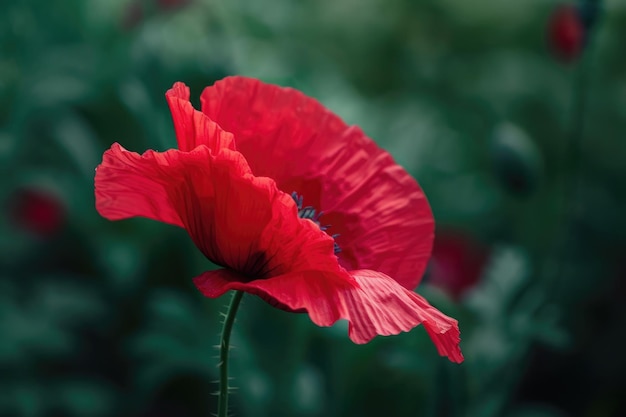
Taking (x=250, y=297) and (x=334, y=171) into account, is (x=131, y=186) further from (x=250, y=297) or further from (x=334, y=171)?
(x=250, y=297)

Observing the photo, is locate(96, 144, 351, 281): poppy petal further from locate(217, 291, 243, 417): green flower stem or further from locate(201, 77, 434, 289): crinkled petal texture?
locate(201, 77, 434, 289): crinkled petal texture

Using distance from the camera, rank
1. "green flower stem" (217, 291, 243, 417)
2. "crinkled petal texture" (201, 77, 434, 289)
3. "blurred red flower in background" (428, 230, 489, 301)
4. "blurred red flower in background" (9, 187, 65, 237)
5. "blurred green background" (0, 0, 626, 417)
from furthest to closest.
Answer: "blurred red flower in background" (428, 230, 489, 301) → "blurred red flower in background" (9, 187, 65, 237) → "blurred green background" (0, 0, 626, 417) → "crinkled petal texture" (201, 77, 434, 289) → "green flower stem" (217, 291, 243, 417)

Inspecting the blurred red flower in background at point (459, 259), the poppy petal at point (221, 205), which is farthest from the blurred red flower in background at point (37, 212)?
the poppy petal at point (221, 205)

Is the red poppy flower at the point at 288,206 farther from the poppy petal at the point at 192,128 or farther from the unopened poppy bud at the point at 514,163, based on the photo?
the unopened poppy bud at the point at 514,163

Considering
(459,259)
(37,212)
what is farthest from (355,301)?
(459,259)

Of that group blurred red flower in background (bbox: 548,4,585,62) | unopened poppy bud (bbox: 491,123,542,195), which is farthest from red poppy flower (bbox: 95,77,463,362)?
blurred red flower in background (bbox: 548,4,585,62)

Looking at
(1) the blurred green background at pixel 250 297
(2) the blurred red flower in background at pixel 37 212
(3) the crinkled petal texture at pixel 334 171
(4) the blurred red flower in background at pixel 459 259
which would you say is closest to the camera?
(3) the crinkled petal texture at pixel 334 171
